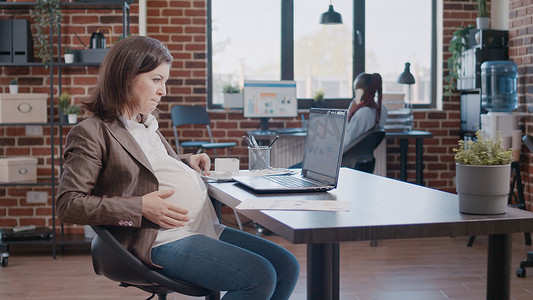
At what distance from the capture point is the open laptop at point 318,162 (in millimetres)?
1849

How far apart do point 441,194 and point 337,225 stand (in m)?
0.57

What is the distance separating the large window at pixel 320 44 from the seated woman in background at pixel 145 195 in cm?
370

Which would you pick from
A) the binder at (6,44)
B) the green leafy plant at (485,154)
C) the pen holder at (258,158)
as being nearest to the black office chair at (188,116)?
the binder at (6,44)

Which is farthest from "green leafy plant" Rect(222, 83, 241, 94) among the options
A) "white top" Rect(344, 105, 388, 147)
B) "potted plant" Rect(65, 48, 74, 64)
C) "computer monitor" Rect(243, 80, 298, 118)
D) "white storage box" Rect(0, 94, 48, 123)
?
"white storage box" Rect(0, 94, 48, 123)

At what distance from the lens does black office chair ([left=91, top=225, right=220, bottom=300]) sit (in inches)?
66.2

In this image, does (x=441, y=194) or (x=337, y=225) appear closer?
(x=337, y=225)

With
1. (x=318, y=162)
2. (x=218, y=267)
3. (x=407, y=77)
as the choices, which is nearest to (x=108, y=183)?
(x=218, y=267)

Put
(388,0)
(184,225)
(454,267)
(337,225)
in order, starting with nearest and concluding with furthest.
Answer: (337,225)
(184,225)
(454,267)
(388,0)

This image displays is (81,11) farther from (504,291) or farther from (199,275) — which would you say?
(504,291)

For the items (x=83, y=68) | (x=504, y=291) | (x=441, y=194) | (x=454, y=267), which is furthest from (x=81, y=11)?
(x=504, y=291)

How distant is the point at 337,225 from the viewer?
1.33m

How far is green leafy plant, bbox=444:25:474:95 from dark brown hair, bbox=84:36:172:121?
4.02 metres

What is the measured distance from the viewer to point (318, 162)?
2025 mm

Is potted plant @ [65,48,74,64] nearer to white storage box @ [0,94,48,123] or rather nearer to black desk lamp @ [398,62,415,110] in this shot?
white storage box @ [0,94,48,123]
